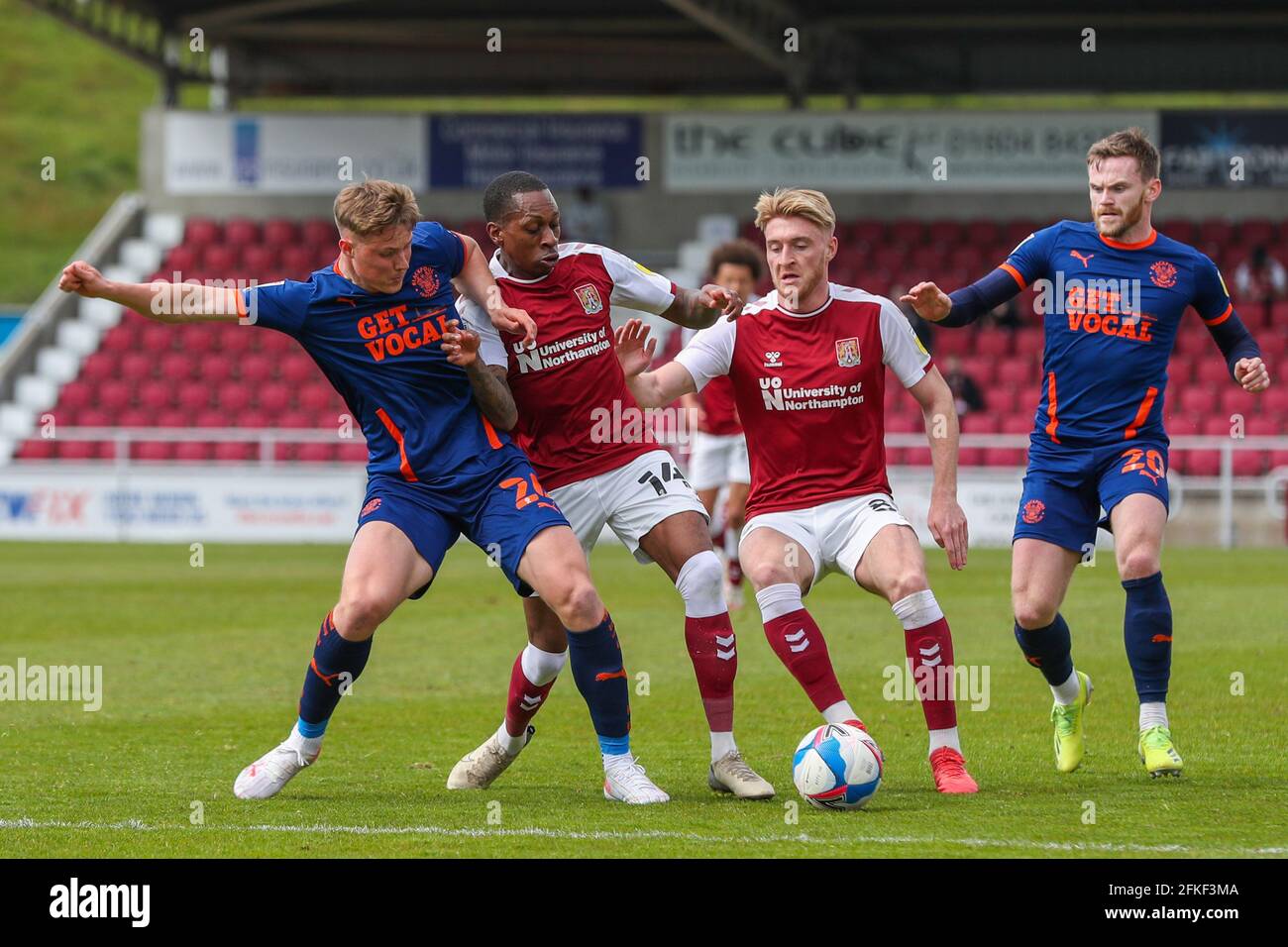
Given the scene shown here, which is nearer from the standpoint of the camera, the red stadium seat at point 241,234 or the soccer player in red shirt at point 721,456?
the soccer player in red shirt at point 721,456

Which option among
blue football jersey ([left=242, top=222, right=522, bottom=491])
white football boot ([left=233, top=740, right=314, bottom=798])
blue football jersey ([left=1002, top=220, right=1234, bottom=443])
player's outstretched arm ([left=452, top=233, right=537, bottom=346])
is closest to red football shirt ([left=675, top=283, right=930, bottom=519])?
blue football jersey ([left=1002, top=220, right=1234, bottom=443])

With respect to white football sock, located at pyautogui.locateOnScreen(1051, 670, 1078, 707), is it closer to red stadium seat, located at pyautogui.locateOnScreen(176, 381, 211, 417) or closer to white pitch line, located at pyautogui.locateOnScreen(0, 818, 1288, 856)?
white pitch line, located at pyautogui.locateOnScreen(0, 818, 1288, 856)

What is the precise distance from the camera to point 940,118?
27344 millimetres

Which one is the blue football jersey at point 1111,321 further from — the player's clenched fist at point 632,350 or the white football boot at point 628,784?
the white football boot at point 628,784

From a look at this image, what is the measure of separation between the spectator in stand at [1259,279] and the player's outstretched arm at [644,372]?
2024 centimetres

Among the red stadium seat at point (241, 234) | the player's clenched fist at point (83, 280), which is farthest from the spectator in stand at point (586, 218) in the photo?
the player's clenched fist at point (83, 280)

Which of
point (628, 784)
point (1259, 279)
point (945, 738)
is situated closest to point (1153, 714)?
point (945, 738)

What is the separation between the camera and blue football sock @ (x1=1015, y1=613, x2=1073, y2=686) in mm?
7281

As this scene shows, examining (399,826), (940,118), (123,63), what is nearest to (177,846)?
(399,826)

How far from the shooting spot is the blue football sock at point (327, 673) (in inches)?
260

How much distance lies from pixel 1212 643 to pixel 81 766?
726 centimetres

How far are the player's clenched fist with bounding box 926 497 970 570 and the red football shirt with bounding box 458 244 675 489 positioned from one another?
46.7 inches

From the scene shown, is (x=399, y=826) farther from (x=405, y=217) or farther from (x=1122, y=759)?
(x=1122, y=759)

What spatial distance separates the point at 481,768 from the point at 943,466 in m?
2.13
